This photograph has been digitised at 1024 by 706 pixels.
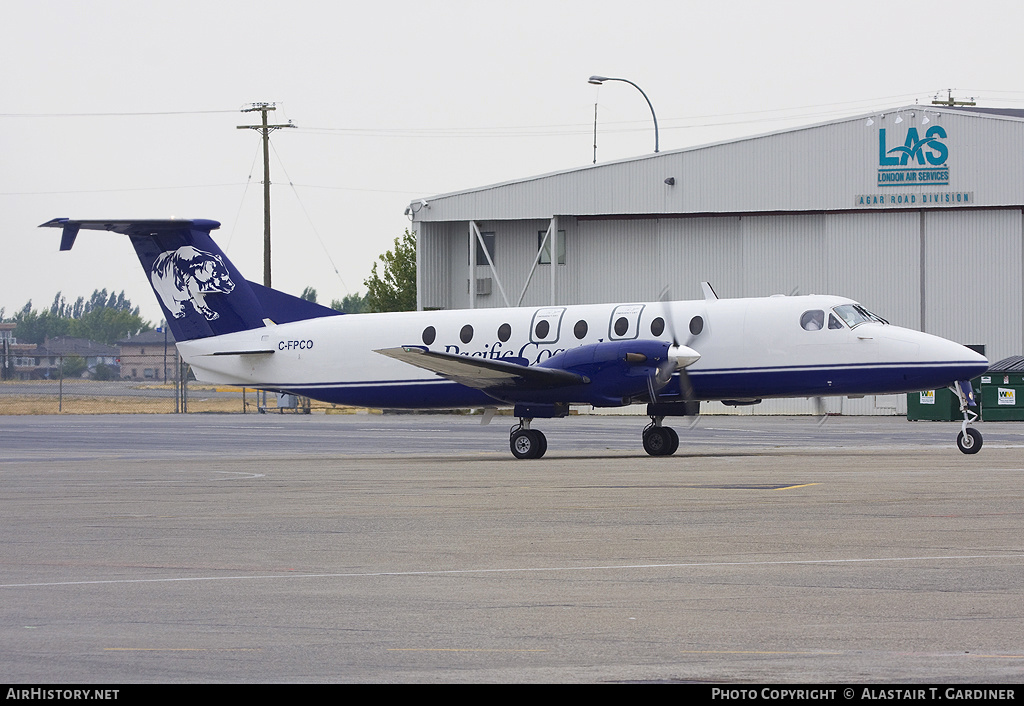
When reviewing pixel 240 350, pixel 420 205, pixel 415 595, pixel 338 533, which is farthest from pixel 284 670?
pixel 420 205

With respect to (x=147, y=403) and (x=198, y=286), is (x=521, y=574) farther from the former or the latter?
(x=147, y=403)

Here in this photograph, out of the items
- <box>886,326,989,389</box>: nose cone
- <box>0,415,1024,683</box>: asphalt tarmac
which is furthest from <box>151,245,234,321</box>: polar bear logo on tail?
<box>886,326,989,389</box>: nose cone

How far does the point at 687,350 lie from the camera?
80.0 ft

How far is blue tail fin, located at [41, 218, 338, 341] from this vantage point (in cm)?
2909

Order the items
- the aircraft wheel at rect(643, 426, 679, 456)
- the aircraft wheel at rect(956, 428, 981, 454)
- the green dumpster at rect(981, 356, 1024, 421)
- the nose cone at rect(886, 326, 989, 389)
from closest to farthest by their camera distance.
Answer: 1. the aircraft wheel at rect(956, 428, 981, 454)
2. the nose cone at rect(886, 326, 989, 389)
3. the aircraft wheel at rect(643, 426, 679, 456)
4. the green dumpster at rect(981, 356, 1024, 421)

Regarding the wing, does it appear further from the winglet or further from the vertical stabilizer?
the winglet

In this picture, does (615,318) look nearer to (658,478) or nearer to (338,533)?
(658,478)

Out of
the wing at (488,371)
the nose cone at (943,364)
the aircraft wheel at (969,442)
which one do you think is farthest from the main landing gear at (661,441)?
the aircraft wheel at (969,442)

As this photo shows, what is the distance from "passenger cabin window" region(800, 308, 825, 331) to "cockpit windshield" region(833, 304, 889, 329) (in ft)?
1.09

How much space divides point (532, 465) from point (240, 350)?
8.97 metres

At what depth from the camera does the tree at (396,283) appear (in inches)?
3002

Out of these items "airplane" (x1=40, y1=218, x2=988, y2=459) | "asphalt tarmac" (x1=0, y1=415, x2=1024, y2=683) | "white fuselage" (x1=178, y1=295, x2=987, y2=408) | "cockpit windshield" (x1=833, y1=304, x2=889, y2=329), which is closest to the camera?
"asphalt tarmac" (x1=0, y1=415, x2=1024, y2=683)

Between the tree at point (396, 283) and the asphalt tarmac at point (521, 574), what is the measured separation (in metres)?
54.4

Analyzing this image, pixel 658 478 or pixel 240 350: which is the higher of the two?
pixel 240 350
